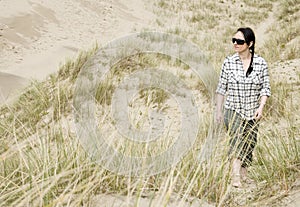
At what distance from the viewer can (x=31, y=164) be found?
2.26 metres

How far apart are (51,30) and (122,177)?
942cm

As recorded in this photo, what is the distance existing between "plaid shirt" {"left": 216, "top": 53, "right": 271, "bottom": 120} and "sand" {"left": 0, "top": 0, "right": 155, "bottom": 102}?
4.58 meters

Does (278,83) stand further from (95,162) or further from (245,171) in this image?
(95,162)

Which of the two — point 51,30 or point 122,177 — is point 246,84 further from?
point 51,30

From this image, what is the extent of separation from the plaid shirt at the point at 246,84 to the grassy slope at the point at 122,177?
20cm

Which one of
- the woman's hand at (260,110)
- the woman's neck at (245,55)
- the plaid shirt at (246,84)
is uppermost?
the woman's neck at (245,55)

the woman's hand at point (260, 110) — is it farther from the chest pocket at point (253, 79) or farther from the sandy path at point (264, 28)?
the sandy path at point (264, 28)

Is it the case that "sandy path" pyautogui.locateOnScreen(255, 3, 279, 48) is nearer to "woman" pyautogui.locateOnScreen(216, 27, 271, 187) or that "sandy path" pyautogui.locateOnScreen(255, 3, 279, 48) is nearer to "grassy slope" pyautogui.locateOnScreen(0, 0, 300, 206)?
"grassy slope" pyautogui.locateOnScreen(0, 0, 300, 206)

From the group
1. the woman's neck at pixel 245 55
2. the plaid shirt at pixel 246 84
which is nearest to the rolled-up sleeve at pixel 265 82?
the plaid shirt at pixel 246 84

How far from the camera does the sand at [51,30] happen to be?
26.4 feet

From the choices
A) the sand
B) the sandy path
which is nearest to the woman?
the sand

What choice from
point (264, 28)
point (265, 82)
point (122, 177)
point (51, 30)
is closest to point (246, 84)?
point (265, 82)

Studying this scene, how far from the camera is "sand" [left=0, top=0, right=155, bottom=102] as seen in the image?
8045mm

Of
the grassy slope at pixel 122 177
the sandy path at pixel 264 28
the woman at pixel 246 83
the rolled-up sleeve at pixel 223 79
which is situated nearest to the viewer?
the grassy slope at pixel 122 177
